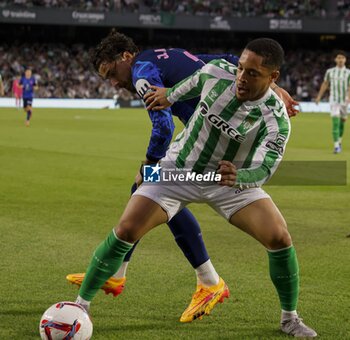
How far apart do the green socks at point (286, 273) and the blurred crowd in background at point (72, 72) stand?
44.8 meters

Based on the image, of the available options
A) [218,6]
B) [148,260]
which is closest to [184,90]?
[148,260]

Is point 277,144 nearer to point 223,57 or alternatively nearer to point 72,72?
point 223,57

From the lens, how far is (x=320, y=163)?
18.7m

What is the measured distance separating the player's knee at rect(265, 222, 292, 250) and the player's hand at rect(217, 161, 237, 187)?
51 centimetres

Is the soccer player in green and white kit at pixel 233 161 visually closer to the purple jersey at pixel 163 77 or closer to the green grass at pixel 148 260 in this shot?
the purple jersey at pixel 163 77

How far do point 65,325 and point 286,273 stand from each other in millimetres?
1389

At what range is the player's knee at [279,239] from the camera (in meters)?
4.90

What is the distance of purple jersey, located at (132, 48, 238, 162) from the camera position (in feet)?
17.7

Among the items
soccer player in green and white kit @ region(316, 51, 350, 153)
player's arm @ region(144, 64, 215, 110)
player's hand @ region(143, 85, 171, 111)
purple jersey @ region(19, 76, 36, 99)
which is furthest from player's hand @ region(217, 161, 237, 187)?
purple jersey @ region(19, 76, 36, 99)

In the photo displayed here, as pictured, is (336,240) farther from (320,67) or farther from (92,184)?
(320,67)

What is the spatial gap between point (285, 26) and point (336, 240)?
1942 inches

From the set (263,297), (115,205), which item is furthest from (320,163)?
(263,297)

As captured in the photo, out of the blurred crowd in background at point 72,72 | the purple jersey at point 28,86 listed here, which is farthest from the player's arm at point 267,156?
the blurred crowd in background at point 72,72

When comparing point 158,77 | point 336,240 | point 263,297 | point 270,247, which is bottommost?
point 336,240
